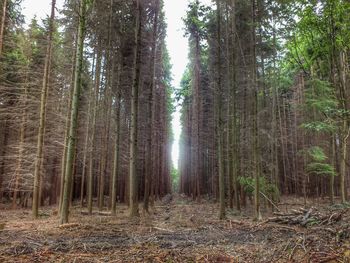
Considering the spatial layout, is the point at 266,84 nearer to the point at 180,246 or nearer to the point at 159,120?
the point at 159,120

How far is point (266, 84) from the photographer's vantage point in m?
17.3

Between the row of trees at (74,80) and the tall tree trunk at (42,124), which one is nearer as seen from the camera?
the row of trees at (74,80)

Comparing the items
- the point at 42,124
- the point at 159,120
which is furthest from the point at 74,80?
the point at 159,120

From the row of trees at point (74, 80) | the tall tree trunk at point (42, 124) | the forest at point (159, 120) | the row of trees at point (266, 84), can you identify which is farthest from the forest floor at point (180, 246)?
the tall tree trunk at point (42, 124)

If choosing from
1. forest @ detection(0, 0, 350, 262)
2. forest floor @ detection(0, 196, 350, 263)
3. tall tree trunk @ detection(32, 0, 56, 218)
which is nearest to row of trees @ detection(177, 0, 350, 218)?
forest @ detection(0, 0, 350, 262)

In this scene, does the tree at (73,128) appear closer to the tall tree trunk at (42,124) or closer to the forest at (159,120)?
the forest at (159,120)

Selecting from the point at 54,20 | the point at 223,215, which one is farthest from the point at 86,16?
the point at 223,215

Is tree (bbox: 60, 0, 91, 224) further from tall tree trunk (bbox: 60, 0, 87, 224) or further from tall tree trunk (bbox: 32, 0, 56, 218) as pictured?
tall tree trunk (bbox: 32, 0, 56, 218)

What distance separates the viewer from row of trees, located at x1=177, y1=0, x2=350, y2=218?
6195mm

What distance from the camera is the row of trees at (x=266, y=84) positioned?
244 inches

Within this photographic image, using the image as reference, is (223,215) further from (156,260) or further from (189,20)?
(189,20)

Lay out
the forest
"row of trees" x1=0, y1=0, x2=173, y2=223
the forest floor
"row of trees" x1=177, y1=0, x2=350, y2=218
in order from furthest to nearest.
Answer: "row of trees" x1=0, y1=0, x2=173, y2=223, "row of trees" x1=177, y1=0, x2=350, y2=218, the forest, the forest floor

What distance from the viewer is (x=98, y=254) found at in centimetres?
536

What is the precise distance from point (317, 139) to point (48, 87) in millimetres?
20570
